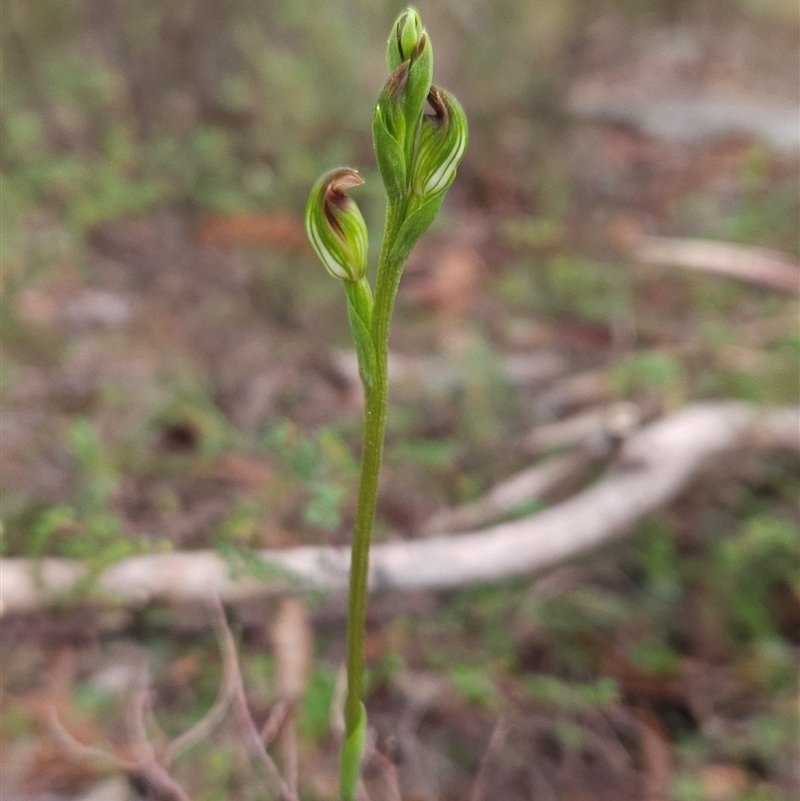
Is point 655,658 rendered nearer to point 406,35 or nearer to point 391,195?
point 391,195

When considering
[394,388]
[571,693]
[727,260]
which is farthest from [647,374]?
[727,260]

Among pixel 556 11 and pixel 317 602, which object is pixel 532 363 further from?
pixel 556 11

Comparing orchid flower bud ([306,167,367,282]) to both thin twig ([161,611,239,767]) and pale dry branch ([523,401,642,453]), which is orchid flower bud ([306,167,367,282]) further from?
pale dry branch ([523,401,642,453])

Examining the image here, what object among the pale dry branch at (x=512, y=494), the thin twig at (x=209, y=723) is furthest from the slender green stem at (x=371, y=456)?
the pale dry branch at (x=512, y=494)

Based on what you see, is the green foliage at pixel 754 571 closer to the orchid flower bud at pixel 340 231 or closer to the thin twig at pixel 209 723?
the thin twig at pixel 209 723

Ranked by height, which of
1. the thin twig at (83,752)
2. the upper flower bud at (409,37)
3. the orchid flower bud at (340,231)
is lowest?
the thin twig at (83,752)

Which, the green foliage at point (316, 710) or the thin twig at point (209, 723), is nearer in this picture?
the thin twig at point (209, 723)

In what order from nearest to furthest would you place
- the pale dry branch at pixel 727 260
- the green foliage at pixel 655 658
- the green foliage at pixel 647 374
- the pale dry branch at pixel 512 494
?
the green foliage at pixel 655 658 < the pale dry branch at pixel 512 494 < the green foliage at pixel 647 374 < the pale dry branch at pixel 727 260

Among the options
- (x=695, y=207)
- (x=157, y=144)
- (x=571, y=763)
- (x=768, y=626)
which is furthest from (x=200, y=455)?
(x=695, y=207)
